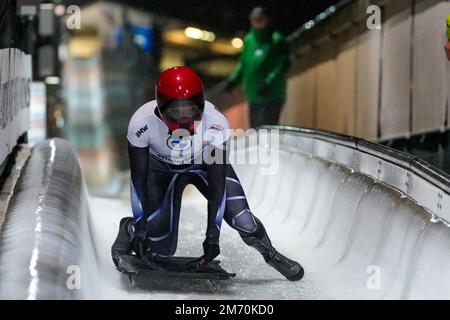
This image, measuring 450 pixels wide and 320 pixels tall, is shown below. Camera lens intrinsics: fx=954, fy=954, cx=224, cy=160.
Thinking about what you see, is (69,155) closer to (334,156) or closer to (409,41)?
(334,156)

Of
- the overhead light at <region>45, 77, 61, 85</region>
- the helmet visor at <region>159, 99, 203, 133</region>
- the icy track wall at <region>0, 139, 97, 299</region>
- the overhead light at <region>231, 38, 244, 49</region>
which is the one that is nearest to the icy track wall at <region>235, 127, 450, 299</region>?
the helmet visor at <region>159, 99, 203, 133</region>

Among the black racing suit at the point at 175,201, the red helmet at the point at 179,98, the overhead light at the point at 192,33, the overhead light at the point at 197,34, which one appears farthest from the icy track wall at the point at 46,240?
the overhead light at the point at 192,33

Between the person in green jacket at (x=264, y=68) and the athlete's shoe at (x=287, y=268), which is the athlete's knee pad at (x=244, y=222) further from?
the person in green jacket at (x=264, y=68)

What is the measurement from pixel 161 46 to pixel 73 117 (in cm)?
700

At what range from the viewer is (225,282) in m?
5.75

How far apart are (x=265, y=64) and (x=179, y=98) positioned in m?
6.60

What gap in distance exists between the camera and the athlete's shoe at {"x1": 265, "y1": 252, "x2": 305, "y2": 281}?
19.0 feet

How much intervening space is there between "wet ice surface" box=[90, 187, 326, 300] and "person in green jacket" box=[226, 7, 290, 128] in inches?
161

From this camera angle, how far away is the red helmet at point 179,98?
517cm

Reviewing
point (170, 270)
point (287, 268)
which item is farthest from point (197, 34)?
point (170, 270)

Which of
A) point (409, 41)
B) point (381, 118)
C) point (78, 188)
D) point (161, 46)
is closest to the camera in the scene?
point (78, 188)

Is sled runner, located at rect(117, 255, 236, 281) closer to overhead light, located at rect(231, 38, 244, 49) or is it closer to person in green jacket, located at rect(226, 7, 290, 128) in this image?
person in green jacket, located at rect(226, 7, 290, 128)
